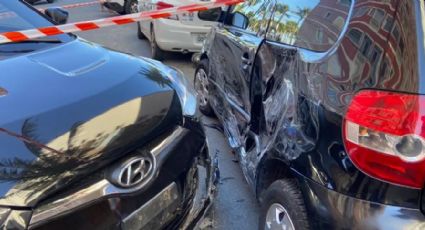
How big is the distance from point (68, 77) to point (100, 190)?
2.65 feet

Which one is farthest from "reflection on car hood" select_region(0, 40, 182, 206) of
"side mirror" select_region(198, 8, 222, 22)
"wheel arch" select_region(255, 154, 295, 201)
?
"side mirror" select_region(198, 8, 222, 22)

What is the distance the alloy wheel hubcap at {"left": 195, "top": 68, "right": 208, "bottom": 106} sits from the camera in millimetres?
5166

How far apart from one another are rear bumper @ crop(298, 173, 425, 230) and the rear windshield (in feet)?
6.08

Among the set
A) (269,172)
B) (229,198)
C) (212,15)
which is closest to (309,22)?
(269,172)

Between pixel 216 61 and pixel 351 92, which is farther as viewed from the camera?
pixel 216 61

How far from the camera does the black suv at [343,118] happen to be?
1803mm

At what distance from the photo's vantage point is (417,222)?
1774 mm

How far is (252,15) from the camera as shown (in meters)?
3.82

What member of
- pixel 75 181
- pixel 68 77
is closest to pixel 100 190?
pixel 75 181

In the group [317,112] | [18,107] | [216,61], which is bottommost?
[216,61]

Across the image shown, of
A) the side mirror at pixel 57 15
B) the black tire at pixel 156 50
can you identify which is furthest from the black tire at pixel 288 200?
the black tire at pixel 156 50

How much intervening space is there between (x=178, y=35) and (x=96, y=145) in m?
5.44

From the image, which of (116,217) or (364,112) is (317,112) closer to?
(364,112)

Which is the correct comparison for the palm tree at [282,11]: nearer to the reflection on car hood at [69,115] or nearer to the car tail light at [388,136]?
the reflection on car hood at [69,115]
